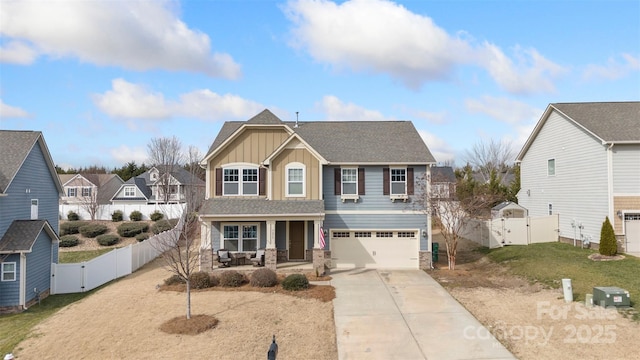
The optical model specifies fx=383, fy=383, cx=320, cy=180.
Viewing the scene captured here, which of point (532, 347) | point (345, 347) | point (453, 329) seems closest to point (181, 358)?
point (345, 347)

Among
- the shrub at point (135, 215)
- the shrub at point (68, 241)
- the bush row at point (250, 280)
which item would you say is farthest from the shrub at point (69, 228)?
the bush row at point (250, 280)

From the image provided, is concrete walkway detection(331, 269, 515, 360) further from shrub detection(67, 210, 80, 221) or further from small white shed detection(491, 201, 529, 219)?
shrub detection(67, 210, 80, 221)

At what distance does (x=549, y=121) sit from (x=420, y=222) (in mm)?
12597

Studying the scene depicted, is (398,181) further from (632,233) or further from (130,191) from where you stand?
(130,191)

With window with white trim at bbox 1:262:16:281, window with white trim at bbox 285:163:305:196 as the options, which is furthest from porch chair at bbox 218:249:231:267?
window with white trim at bbox 1:262:16:281

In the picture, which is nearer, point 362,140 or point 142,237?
point 362,140

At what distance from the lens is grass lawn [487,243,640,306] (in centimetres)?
1444

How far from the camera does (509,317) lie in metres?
12.1

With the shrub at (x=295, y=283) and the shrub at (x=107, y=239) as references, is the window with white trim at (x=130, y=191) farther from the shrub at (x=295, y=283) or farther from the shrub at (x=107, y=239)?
the shrub at (x=295, y=283)

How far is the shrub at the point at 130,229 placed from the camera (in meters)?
31.2

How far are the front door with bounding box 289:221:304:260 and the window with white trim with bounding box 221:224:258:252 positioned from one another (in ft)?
6.34

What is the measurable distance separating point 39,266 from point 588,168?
93.1 feet

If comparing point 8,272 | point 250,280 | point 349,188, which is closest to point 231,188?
point 250,280

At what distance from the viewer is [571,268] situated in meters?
16.9
